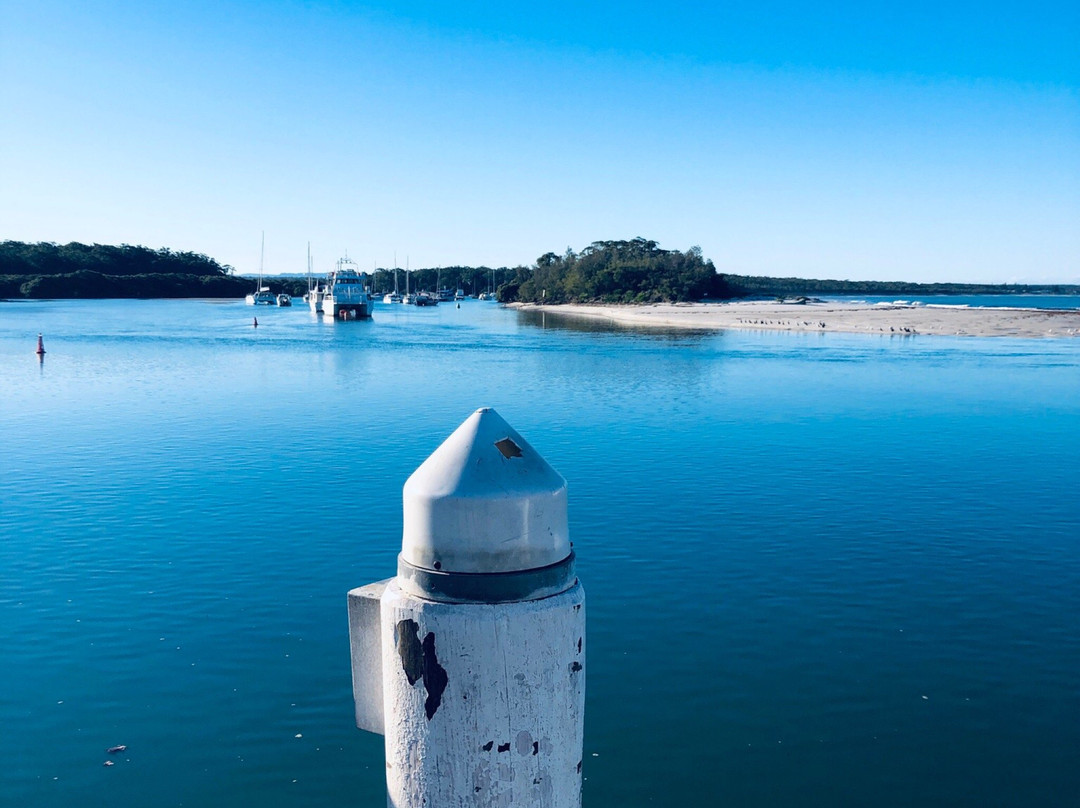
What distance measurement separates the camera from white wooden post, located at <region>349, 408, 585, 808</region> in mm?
2027

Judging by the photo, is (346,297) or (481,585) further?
(346,297)

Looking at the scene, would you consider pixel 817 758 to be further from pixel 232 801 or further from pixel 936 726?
pixel 232 801

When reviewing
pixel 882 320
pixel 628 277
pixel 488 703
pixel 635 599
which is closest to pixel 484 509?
pixel 488 703

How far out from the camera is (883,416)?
29.0 meters

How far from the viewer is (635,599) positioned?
12.2m

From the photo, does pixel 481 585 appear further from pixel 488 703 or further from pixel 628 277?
pixel 628 277

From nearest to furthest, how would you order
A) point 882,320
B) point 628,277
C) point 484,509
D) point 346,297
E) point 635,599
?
point 484,509
point 635,599
point 882,320
point 346,297
point 628,277

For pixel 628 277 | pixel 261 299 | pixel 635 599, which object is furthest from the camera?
pixel 261 299

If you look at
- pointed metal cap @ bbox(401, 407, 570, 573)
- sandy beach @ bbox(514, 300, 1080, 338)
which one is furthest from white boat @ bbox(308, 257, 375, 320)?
pointed metal cap @ bbox(401, 407, 570, 573)

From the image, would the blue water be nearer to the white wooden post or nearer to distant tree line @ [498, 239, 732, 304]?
the white wooden post

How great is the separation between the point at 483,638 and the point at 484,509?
29cm

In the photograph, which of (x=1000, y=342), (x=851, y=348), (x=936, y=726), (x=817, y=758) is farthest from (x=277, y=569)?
(x=1000, y=342)

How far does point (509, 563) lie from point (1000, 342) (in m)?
73.5

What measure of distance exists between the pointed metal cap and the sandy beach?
3087 inches
